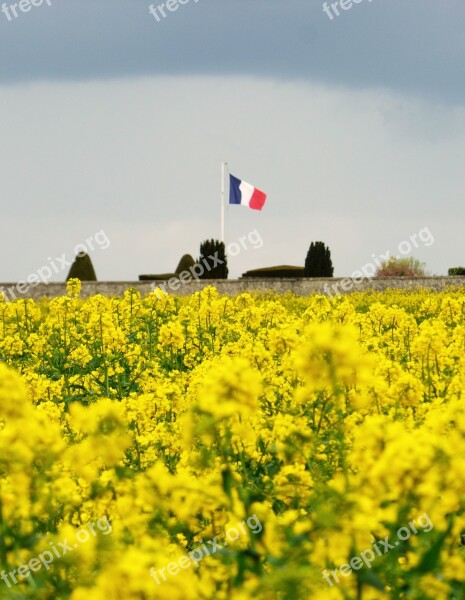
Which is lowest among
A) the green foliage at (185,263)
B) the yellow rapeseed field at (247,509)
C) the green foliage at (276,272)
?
the yellow rapeseed field at (247,509)

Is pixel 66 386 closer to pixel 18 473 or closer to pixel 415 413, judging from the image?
pixel 415 413

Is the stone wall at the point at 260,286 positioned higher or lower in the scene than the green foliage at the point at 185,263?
lower

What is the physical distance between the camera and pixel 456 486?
2.64m

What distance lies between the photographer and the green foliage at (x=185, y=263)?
35.8m

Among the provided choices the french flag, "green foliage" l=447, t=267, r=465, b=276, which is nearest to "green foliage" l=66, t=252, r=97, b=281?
the french flag

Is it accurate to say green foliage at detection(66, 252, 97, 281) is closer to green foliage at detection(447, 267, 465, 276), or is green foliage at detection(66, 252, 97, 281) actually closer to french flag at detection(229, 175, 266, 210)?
french flag at detection(229, 175, 266, 210)

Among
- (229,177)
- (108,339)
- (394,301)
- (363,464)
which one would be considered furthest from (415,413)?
(229,177)

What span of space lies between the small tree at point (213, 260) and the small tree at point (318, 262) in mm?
4611

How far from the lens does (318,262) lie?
117 feet

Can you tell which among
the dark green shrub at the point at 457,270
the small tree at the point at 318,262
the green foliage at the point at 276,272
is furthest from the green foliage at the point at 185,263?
the dark green shrub at the point at 457,270

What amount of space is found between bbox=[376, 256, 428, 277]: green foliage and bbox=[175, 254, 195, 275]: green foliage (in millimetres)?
13979

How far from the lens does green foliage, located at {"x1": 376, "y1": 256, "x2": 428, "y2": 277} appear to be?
4650 cm

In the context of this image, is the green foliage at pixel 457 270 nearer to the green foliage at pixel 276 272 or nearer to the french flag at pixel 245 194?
the green foliage at pixel 276 272

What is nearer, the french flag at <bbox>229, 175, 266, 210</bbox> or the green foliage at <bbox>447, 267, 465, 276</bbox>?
the french flag at <bbox>229, 175, 266, 210</bbox>
